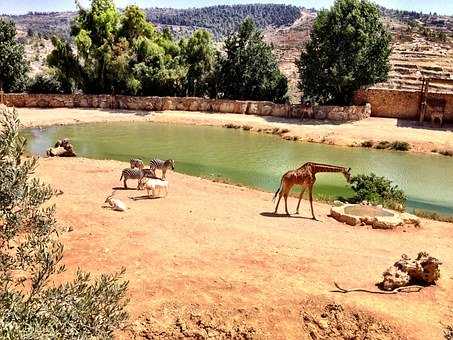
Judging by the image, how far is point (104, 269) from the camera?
1294 cm

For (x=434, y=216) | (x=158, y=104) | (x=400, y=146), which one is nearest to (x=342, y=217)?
(x=434, y=216)

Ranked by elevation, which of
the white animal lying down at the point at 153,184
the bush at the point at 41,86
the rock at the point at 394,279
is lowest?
the rock at the point at 394,279

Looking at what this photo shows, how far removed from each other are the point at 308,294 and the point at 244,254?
2705mm

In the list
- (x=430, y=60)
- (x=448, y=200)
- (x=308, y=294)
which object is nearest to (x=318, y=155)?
(x=448, y=200)

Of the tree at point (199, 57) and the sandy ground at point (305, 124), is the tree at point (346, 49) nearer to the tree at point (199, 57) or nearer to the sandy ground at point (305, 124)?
the sandy ground at point (305, 124)

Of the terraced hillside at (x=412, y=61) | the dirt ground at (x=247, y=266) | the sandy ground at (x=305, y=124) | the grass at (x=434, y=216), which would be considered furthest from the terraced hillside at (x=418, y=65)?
the dirt ground at (x=247, y=266)

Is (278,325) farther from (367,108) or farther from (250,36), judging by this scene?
(250,36)

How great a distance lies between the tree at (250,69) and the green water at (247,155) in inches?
336

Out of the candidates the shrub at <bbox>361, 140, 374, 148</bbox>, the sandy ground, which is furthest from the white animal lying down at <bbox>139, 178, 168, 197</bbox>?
the shrub at <bbox>361, 140, 374, 148</bbox>

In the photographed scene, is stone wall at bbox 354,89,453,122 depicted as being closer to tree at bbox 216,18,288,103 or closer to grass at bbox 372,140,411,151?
tree at bbox 216,18,288,103

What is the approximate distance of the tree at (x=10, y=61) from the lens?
1956 inches

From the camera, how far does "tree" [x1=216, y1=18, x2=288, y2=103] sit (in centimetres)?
5144

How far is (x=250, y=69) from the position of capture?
51.7 meters

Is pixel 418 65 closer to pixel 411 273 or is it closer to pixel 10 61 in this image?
pixel 10 61
